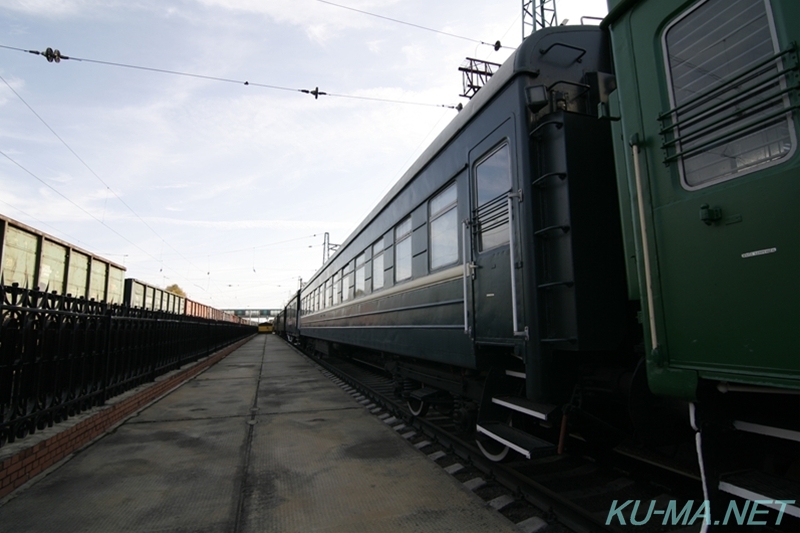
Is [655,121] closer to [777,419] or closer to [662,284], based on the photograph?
[662,284]

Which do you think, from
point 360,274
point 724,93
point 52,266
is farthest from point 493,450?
point 52,266

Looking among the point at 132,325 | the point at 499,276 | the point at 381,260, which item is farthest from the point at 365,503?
the point at 132,325

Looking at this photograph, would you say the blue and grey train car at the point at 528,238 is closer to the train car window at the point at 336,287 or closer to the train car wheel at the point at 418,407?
the train car wheel at the point at 418,407

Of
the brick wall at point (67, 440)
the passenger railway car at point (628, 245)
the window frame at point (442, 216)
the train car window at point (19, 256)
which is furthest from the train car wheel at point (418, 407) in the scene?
the train car window at point (19, 256)

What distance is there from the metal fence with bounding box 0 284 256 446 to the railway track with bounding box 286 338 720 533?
12.4ft

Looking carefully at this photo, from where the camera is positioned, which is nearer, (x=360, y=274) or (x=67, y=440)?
(x=67, y=440)

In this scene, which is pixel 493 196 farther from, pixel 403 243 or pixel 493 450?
pixel 403 243

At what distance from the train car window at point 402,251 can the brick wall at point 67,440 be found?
13.2 feet

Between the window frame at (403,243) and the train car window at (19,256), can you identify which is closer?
the window frame at (403,243)

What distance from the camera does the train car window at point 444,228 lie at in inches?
189

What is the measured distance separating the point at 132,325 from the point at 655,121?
7695 millimetres

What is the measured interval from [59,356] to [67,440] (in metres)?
0.87

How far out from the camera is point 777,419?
2041mm

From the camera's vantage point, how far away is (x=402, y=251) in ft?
21.1
